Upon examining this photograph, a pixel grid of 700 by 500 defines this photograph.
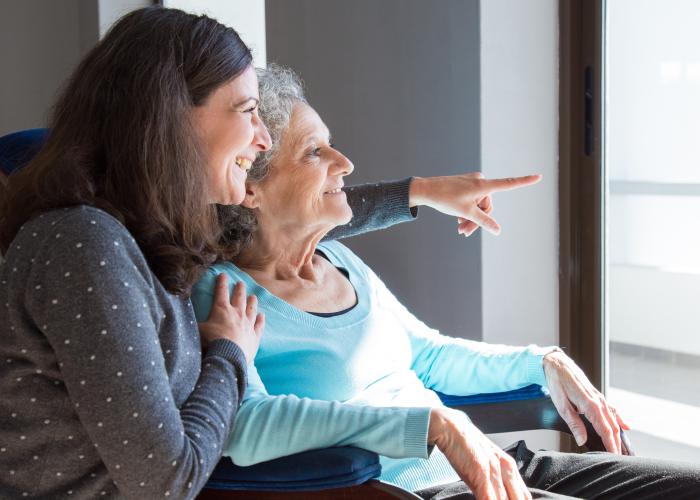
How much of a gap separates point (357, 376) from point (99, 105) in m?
0.75

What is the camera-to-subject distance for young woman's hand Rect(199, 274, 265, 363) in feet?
4.81

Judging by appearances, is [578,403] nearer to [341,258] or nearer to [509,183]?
[509,183]

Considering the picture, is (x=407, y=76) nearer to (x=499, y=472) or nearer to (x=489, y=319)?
(x=489, y=319)

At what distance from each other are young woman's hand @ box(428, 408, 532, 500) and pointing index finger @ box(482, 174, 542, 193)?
662 mm

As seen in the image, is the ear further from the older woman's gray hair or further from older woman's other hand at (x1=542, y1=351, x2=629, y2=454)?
older woman's other hand at (x1=542, y1=351, x2=629, y2=454)

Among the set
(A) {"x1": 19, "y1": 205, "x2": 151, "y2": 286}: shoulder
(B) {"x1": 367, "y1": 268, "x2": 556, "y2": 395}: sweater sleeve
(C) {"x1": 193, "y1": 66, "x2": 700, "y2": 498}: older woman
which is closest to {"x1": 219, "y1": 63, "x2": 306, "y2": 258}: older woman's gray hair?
(C) {"x1": 193, "y1": 66, "x2": 700, "y2": 498}: older woman

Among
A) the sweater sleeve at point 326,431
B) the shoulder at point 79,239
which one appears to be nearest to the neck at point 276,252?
the sweater sleeve at point 326,431

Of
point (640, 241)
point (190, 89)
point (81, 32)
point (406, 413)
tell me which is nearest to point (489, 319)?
point (640, 241)

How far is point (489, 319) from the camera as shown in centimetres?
243

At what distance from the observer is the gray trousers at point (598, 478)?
1.60 metres

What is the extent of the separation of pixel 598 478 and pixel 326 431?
0.60m

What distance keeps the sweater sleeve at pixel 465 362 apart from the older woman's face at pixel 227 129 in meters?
0.60

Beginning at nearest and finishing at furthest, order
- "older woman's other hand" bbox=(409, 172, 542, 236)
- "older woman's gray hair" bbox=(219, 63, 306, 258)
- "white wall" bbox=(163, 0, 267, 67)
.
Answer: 1. "older woman's gray hair" bbox=(219, 63, 306, 258)
2. "older woman's other hand" bbox=(409, 172, 542, 236)
3. "white wall" bbox=(163, 0, 267, 67)

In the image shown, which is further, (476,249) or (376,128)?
(376,128)
